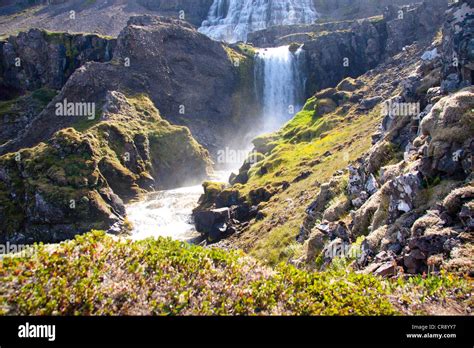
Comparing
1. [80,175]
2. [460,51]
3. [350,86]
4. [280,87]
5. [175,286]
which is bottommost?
A: [80,175]

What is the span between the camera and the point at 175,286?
7750 millimetres

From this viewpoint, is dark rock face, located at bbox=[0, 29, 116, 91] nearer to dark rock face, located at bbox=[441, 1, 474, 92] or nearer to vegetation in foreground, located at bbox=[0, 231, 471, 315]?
dark rock face, located at bbox=[441, 1, 474, 92]

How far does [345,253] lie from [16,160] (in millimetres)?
51971

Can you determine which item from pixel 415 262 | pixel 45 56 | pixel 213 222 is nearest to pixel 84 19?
pixel 45 56

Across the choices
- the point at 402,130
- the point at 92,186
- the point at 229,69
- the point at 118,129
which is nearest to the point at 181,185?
the point at 118,129

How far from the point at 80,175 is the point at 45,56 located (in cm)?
6905

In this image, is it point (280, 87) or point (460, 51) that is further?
point (280, 87)

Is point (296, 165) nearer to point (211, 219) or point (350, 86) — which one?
point (211, 219)

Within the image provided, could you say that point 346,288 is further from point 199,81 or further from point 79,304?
point 199,81

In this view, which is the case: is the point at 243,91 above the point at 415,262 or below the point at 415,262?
above

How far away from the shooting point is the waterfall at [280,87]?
94062 mm

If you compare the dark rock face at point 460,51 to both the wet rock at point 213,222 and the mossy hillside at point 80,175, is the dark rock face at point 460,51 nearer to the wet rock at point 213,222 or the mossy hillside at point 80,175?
the wet rock at point 213,222

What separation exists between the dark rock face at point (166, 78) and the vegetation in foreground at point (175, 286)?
2848 inches

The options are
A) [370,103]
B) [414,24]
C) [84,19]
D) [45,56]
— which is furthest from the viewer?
[84,19]
